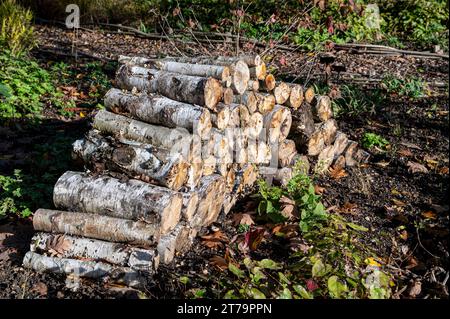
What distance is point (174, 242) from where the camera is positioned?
394 cm

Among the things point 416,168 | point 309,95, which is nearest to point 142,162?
point 309,95

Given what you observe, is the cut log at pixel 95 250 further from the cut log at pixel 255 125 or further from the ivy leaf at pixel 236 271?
the cut log at pixel 255 125

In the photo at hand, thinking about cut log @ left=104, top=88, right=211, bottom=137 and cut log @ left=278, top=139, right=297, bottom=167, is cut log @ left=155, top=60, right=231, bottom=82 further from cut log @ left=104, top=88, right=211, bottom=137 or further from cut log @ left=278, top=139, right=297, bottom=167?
cut log @ left=278, top=139, right=297, bottom=167

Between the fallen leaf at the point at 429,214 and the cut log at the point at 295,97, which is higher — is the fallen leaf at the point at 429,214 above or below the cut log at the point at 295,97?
below

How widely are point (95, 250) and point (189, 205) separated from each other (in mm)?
792

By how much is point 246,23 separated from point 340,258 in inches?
287

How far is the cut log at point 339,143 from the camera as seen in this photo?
583cm

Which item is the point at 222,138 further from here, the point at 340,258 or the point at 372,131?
the point at 372,131

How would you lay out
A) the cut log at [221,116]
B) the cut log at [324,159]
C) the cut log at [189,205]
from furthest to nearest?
the cut log at [324,159], the cut log at [221,116], the cut log at [189,205]

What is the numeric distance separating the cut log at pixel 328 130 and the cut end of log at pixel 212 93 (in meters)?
1.59

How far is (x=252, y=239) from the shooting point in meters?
4.12

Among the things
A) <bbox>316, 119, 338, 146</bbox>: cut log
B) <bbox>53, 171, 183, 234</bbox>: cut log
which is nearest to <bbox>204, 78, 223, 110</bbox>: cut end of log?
<bbox>53, 171, 183, 234</bbox>: cut log

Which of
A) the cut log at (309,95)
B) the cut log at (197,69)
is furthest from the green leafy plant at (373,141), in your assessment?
the cut log at (197,69)

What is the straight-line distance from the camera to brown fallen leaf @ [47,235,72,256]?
389 cm
